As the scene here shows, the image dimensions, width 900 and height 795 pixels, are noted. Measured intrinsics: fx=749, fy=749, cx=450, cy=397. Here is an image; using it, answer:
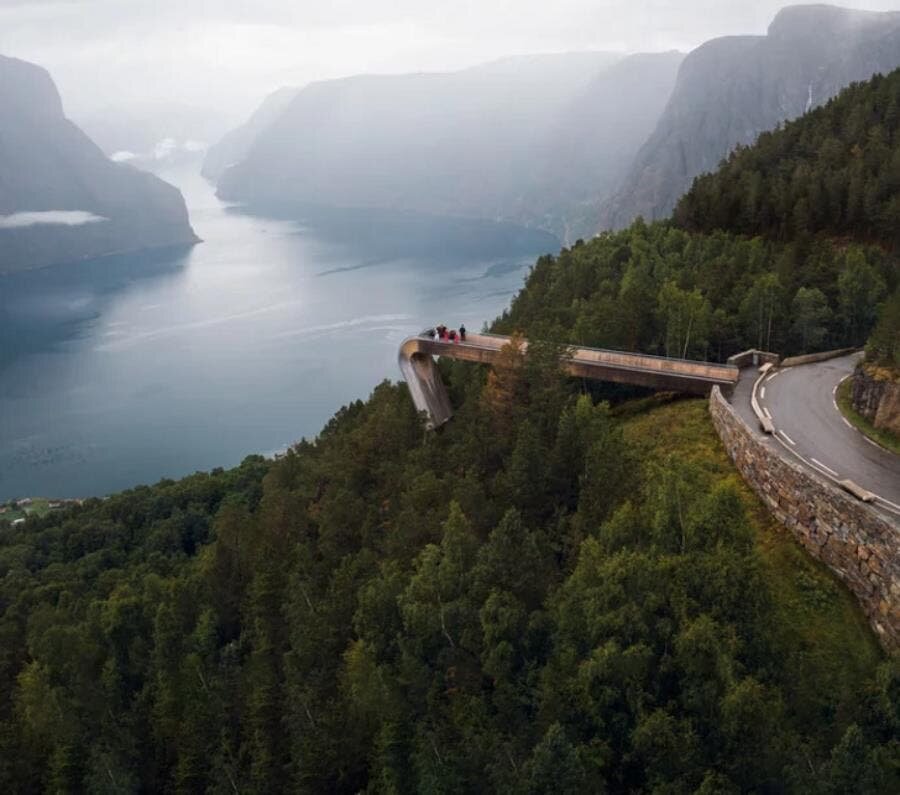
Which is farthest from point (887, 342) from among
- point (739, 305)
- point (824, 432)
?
point (739, 305)

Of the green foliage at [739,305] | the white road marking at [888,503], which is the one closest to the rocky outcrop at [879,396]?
the white road marking at [888,503]

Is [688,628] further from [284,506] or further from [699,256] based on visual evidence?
[699,256]

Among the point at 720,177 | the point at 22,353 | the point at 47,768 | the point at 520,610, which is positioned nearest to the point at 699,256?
the point at 720,177

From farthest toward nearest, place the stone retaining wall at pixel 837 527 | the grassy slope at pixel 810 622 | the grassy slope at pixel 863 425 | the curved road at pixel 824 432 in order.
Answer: the grassy slope at pixel 863 425, the curved road at pixel 824 432, the stone retaining wall at pixel 837 527, the grassy slope at pixel 810 622

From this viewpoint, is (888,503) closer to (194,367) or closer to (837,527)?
(837,527)

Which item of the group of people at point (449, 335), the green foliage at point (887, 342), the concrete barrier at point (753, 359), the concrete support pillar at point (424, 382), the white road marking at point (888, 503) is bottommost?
the concrete support pillar at point (424, 382)

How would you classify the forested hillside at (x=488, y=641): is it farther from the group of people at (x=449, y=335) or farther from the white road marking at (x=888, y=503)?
the group of people at (x=449, y=335)
